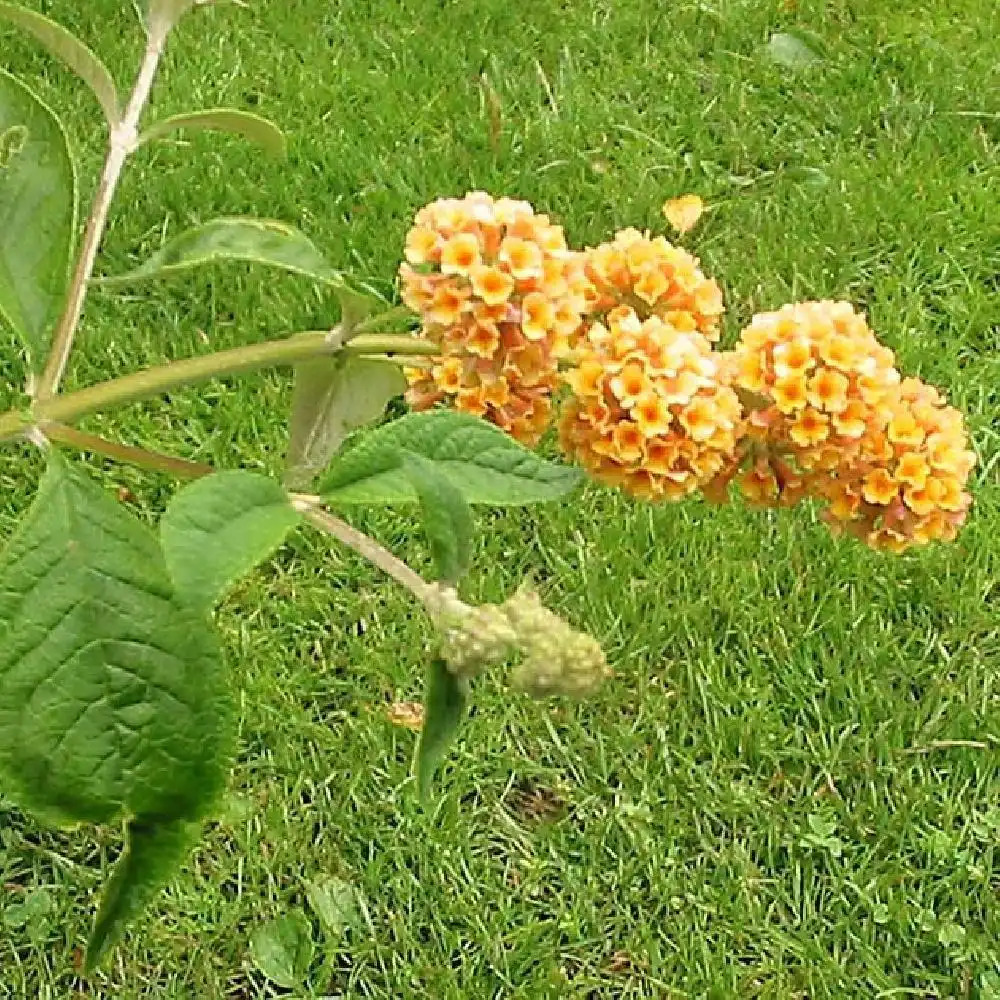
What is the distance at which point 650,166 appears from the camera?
2732 mm

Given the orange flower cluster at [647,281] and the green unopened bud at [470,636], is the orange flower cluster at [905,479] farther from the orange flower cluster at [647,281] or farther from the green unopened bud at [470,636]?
the green unopened bud at [470,636]

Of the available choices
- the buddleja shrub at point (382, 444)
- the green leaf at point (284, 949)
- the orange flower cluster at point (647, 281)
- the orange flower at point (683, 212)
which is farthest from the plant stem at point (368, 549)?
the orange flower at point (683, 212)

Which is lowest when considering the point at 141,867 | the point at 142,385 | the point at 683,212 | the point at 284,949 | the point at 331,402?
the point at 284,949

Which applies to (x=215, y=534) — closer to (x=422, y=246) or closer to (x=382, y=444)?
(x=382, y=444)

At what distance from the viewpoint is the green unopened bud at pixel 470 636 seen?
0.71 m

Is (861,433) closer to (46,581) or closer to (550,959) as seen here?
(46,581)

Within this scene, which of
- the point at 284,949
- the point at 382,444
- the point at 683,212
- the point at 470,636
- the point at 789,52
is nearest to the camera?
the point at 470,636

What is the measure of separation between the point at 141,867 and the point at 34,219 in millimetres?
353

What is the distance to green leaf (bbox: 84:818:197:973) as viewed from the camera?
2.72 feet

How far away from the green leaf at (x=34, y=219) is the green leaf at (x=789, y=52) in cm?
227

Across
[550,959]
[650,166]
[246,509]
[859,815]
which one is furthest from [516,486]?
[650,166]

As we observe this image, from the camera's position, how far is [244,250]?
0.90 metres

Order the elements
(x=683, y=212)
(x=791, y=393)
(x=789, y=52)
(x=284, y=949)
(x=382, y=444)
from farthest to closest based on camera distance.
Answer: (x=789, y=52), (x=683, y=212), (x=284, y=949), (x=791, y=393), (x=382, y=444)

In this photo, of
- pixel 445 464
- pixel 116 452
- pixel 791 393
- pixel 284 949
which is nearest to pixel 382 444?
pixel 445 464
